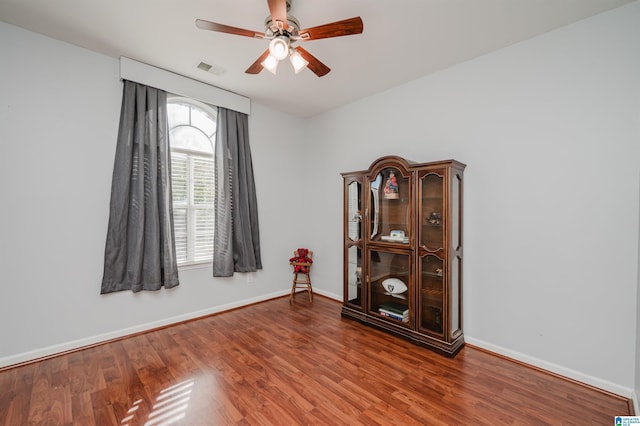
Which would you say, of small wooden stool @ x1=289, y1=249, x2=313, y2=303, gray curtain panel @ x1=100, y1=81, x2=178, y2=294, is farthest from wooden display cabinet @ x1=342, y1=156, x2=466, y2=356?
gray curtain panel @ x1=100, y1=81, x2=178, y2=294

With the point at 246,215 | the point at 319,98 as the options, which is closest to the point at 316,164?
the point at 319,98

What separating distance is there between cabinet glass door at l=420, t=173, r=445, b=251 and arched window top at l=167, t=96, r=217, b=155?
2670mm

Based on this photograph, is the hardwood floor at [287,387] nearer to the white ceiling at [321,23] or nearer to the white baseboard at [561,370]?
the white baseboard at [561,370]

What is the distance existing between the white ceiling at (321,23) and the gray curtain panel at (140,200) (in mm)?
529

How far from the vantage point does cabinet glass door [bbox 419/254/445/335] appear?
258 centimetres

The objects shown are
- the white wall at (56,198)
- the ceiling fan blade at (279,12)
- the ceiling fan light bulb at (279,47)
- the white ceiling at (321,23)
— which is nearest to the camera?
the ceiling fan blade at (279,12)

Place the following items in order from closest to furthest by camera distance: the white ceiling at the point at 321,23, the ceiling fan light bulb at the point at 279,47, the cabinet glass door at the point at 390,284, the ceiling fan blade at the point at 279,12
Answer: the ceiling fan blade at the point at 279,12 → the ceiling fan light bulb at the point at 279,47 → the white ceiling at the point at 321,23 → the cabinet glass door at the point at 390,284

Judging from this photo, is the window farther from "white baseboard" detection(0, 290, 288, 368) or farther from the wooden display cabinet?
the wooden display cabinet

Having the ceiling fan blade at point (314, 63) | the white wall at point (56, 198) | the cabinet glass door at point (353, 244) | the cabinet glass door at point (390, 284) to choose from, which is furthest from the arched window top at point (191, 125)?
the cabinet glass door at point (390, 284)

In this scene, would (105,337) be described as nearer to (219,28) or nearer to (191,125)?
(191,125)

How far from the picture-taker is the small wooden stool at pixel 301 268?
155 inches

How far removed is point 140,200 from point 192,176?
27.4 inches

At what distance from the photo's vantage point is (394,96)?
3.34 metres

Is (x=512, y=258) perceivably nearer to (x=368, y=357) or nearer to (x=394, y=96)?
(x=368, y=357)
